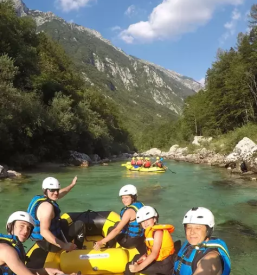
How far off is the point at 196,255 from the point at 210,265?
213 millimetres

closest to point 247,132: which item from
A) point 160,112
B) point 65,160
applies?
point 65,160

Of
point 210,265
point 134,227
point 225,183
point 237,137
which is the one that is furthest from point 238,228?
point 237,137

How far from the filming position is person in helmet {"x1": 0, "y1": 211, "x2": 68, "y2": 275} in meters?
2.77

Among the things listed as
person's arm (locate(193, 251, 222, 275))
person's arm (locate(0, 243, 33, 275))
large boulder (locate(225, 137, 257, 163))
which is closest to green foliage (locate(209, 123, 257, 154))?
large boulder (locate(225, 137, 257, 163))

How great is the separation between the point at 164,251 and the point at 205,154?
29.2 m

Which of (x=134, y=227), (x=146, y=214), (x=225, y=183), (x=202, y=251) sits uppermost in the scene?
(x=146, y=214)

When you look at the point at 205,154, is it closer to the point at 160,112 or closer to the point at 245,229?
the point at 245,229

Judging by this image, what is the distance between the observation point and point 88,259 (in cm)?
457

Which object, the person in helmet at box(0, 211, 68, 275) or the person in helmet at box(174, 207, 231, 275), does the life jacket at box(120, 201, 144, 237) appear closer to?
the person in helmet at box(174, 207, 231, 275)

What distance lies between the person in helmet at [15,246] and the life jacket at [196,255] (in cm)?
158

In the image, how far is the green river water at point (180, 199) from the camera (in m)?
7.51

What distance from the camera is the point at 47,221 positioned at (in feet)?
14.4

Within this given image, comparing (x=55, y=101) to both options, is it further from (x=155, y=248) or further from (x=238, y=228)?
(x=155, y=248)

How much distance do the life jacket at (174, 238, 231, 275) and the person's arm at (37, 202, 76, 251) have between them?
207 centimetres
